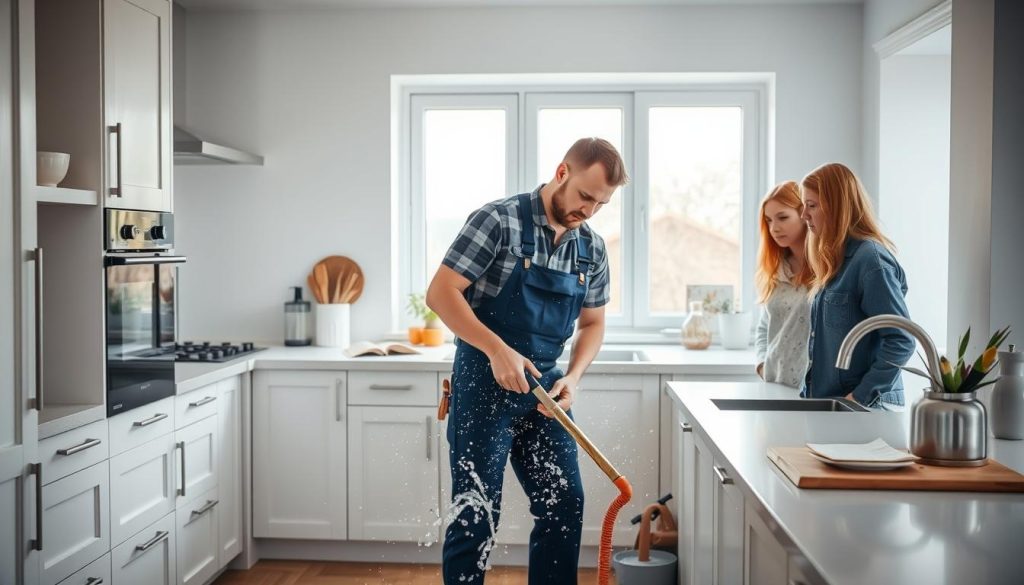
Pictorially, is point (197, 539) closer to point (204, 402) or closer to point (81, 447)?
point (204, 402)

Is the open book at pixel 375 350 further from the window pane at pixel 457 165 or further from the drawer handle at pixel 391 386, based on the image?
the window pane at pixel 457 165

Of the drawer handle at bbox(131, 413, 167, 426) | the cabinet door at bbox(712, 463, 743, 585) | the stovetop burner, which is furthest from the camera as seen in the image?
the stovetop burner

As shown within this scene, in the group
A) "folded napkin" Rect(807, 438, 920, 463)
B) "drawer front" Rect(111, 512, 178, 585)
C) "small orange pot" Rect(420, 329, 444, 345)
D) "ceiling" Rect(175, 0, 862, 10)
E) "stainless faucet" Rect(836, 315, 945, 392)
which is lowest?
"drawer front" Rect(111, 512, 178, 585)

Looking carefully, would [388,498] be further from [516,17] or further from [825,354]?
[516,17]

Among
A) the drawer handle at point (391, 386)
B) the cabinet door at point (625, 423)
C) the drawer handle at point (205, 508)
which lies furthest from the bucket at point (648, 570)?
the drawer handle at point (205, 508)

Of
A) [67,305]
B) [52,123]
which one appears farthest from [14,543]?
[52,123]

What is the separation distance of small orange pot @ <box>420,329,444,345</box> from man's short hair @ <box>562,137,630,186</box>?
1791 mm

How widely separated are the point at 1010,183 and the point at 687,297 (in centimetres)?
197

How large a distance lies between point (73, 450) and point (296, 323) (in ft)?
5.54

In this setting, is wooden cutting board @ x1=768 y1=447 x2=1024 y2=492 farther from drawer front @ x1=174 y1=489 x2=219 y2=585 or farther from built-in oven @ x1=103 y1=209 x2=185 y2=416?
drawer front @ x1=174 y1=489 x2=219 y2=585

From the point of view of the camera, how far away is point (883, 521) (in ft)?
4.53

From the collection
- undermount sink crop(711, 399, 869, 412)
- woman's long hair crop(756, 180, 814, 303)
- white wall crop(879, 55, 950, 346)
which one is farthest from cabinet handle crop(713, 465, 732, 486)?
white wall crop(879, 55, 950, 346)

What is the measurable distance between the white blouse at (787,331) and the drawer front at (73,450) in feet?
6.54

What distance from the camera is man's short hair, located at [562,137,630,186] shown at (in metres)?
Answer: 2.37
